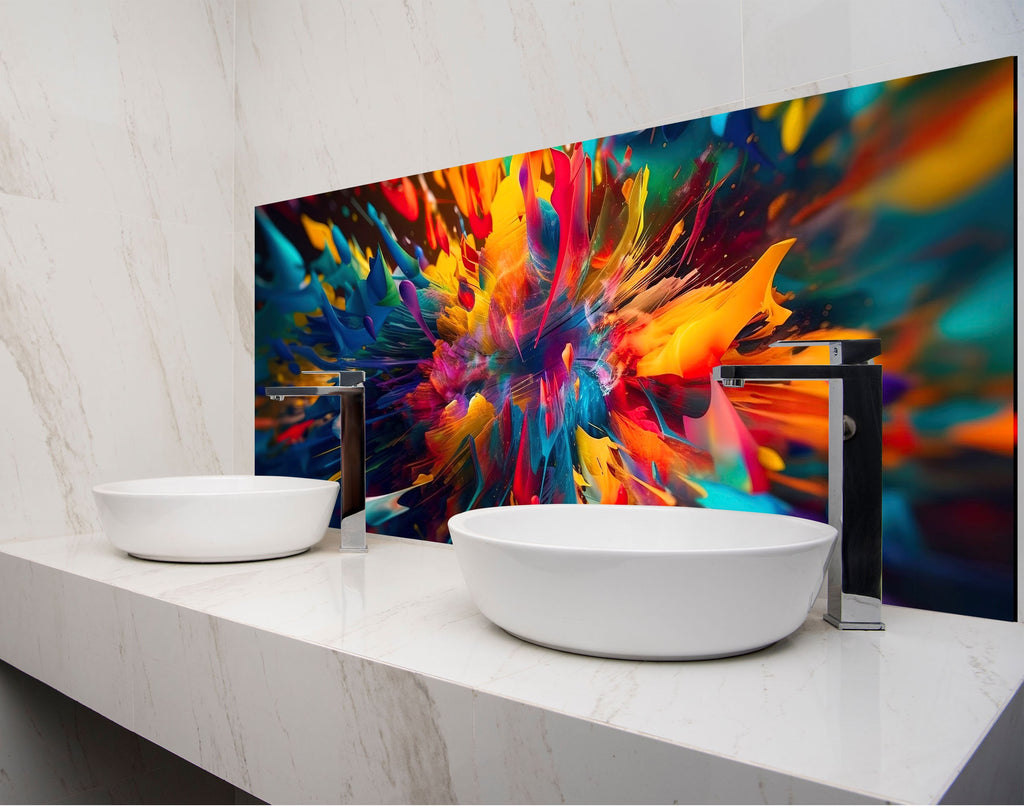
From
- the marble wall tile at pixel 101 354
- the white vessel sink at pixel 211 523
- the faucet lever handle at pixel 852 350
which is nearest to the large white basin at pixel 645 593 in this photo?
the faucet lever handle at pixel 852 350

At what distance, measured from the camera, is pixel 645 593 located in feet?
2.67

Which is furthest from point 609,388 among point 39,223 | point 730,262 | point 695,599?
point 39,223

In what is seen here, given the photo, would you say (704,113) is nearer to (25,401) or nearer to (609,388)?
(609,388)

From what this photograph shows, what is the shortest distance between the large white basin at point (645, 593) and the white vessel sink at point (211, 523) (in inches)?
22.8

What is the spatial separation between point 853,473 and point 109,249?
5.24 feet

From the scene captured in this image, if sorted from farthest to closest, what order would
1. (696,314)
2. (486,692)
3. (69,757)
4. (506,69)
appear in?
(69,757)
(506,69)
(696,314)
(486,692)

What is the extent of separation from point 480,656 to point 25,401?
125 cm

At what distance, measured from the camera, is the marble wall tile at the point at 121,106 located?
1638 millimetres

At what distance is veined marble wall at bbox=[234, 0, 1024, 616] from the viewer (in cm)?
112

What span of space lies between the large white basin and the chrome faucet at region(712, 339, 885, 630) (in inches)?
3.1

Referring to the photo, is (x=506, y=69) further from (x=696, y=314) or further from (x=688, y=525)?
(x=688, y=525)

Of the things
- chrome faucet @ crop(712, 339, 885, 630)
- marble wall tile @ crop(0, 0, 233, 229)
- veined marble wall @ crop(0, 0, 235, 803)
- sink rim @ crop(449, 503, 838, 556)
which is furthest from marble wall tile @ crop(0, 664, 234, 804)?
chrome faucet @ crop(712, 339, 885, 630)

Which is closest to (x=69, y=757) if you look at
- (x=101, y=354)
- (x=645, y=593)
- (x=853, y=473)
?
(x=101, y=354)

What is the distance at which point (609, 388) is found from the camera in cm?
137
